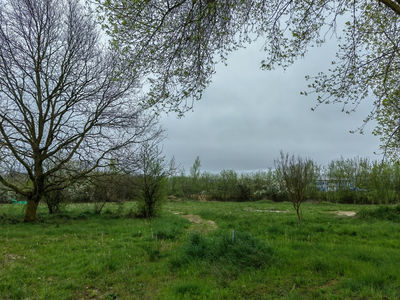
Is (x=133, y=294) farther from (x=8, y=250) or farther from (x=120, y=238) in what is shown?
(x=8, y=250)

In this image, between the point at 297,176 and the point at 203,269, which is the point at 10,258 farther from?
the point at 297,176

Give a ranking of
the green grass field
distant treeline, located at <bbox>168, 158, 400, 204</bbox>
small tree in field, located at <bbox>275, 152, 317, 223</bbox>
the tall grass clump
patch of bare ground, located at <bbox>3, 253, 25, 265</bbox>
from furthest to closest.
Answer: distant treeline, located at <bbox>168, 158, 400, 204</bbox> < small tree in field, located at <bbox>275, 152, 317, 223</bbox> < patch of bare ground, located at <bbox>3, 253, 25, 265</bbox> < the tall grass clump < the green grass field

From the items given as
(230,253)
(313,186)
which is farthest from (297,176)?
(313,186)

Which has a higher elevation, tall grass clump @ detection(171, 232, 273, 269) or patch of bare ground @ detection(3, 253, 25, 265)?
tall grass clump @ detection(171, 232, 273, 269)

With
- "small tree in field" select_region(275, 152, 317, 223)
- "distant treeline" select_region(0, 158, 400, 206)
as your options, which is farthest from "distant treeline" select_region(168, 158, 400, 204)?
"small tree in field" select_region(275, 152, 317, 223)

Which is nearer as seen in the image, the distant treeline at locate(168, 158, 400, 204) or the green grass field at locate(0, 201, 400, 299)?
the green grass field at locate(0, 201, 400, 299)

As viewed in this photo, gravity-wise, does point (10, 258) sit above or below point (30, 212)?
below

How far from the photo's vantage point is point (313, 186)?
24.3m

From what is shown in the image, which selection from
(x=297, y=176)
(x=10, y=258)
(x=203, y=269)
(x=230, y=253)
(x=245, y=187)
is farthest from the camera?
(x=245, y=187)

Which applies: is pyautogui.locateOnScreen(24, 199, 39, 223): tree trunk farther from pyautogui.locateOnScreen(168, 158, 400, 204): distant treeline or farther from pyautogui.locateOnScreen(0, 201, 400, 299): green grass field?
pyautogui.locateOnScreen(168, 158, 400, 204): distant treeline

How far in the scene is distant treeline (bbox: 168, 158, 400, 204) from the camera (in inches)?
773

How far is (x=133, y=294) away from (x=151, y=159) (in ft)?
27.5

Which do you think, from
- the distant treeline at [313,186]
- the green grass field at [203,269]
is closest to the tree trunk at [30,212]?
the green grass field at [203,269]

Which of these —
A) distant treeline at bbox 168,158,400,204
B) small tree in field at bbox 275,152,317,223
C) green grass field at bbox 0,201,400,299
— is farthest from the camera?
distant treeline at bbox 168,158,400,204
